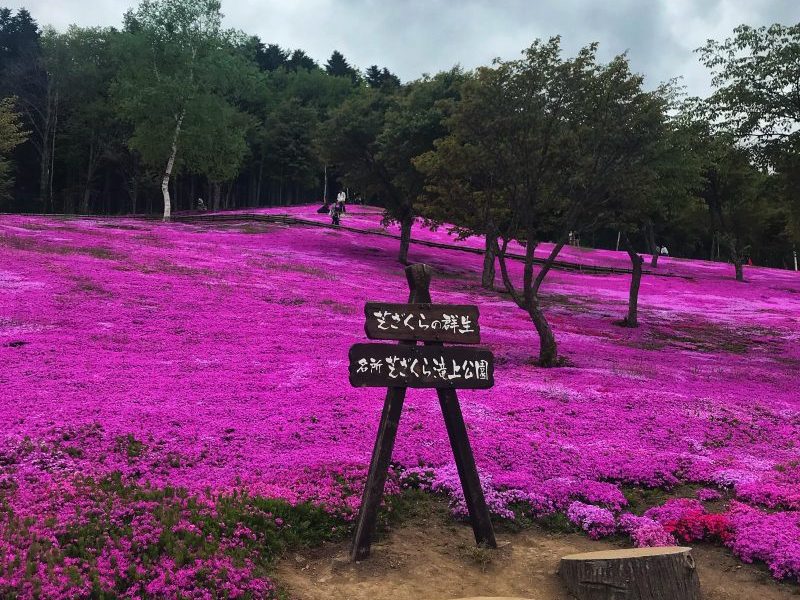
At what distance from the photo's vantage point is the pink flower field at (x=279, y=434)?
661cm

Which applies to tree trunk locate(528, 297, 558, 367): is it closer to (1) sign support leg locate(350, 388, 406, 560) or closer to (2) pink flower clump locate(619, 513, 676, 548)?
(2) pink flower clump locate(619, 513, 676, 548)

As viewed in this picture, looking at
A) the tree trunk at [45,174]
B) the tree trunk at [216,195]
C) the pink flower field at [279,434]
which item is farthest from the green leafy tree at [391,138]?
the tree trunk at [45,174]

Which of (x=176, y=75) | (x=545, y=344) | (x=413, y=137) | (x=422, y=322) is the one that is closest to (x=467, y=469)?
(x=422, y=322)

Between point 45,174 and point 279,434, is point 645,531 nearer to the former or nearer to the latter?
point 279,434

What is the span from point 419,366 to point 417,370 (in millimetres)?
50

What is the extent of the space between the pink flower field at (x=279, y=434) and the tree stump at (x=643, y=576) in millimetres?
1484

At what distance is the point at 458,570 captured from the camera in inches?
265

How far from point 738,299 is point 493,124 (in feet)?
101

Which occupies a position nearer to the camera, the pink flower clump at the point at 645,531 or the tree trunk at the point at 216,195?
the pink flower clump at the point at 645,531

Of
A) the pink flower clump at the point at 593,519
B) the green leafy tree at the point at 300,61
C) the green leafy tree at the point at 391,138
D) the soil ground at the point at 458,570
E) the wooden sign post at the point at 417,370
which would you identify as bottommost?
the soil ground at the point at 458,570

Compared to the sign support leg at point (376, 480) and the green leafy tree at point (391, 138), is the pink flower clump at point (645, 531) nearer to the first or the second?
the sign support leg at point (376, 480)

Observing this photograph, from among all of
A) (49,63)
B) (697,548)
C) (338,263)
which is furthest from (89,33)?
(697,548)

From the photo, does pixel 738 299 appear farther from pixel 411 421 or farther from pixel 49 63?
pixel 49 63

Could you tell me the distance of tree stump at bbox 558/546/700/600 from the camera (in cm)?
582
